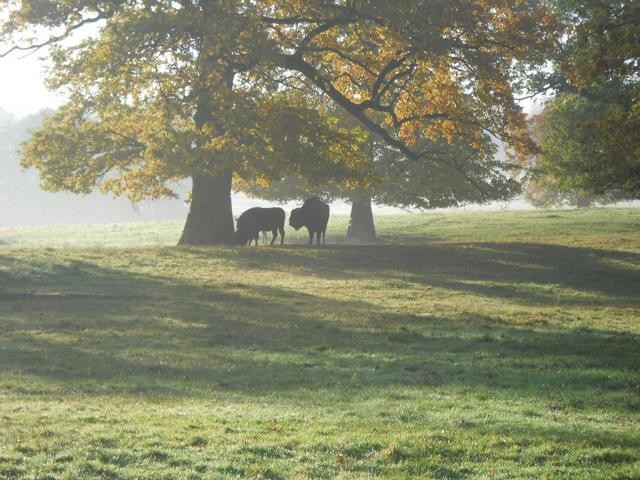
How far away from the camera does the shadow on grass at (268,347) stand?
49.2ft

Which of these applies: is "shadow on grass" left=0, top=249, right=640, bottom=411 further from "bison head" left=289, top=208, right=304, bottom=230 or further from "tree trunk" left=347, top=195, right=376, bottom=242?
"tree trunk" left=347, top=195, right=376, bottom=242

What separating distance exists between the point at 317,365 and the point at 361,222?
3682 centimetres

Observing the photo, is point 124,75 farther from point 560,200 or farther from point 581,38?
point 560,200

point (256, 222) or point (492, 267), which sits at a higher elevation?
point (256, 222)

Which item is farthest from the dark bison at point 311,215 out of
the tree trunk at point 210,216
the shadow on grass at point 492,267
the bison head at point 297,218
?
the shadow on grass at point 492,267

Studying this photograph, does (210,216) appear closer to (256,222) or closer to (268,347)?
(256,222)

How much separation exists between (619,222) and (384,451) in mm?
44535

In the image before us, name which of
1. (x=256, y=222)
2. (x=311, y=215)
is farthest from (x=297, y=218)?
(x=256, y=222)

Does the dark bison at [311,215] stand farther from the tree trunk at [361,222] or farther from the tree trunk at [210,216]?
the tree trunk at [361,222]

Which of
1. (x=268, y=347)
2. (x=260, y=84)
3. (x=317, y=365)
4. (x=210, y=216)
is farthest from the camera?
(x=210, y=216)

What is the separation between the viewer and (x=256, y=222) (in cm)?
4288

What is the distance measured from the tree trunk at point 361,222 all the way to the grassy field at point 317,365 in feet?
58.2

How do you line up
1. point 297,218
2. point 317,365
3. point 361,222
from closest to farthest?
1. point 317,365
2. point 297,218
3. point 361,222

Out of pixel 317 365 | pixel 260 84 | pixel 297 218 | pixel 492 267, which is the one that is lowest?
pixel 317 365
